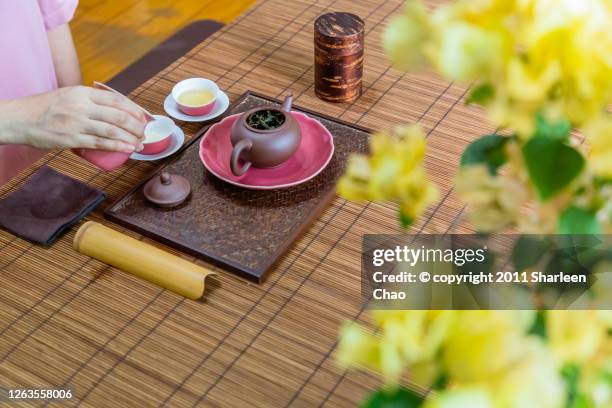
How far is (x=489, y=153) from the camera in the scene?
0.58 metres

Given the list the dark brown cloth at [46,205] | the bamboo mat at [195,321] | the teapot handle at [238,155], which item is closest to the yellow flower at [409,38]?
the bamboo mat at [195,321]

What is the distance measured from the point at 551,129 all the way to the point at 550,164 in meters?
0.02

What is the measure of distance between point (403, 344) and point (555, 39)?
0.21 m

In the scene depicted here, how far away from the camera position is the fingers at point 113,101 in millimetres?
1146

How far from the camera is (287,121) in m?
1.18

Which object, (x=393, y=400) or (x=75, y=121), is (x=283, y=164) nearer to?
(x=75, y=121)

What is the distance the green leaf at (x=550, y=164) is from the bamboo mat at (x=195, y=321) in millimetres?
473

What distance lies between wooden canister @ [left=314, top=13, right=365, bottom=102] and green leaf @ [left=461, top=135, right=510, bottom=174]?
74 cm

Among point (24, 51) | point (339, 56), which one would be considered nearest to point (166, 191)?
point (339, 56)

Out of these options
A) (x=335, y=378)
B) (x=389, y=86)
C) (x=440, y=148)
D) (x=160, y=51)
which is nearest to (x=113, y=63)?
(x=160, y=51)

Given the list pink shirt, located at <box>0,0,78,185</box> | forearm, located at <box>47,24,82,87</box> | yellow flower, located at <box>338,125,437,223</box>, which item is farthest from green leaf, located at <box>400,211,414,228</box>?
forearm, located at <box>47,24,82,87</box>

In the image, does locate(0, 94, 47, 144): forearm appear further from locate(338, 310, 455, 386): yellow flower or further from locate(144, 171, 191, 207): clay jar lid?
locate(338, 310, 455, 386): yellow flower

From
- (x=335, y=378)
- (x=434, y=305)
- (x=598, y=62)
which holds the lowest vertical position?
(x=335, y=378)

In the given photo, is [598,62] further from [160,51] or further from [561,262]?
[160,51]
